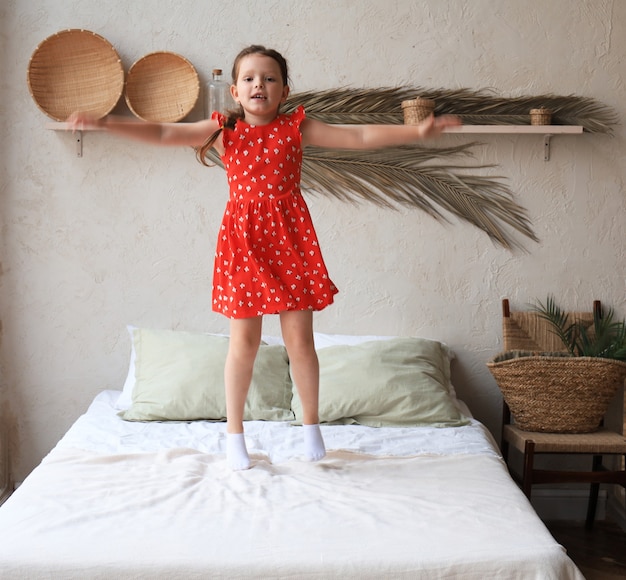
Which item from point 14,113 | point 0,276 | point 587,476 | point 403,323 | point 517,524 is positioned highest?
point 14,113

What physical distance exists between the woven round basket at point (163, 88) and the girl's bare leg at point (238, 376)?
1198 millimetres

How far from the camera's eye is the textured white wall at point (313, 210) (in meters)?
3.38

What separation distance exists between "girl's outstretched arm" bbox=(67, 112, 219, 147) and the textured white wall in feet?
3.18

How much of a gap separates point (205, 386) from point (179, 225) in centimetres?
75

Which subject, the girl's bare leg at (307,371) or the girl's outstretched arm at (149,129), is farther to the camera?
the girl's bare leg at (307,371)

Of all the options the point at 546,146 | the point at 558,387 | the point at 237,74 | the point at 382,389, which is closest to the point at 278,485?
the point at 382,389

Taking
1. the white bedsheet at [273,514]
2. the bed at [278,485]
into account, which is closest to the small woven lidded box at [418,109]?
the bed at [278,485]

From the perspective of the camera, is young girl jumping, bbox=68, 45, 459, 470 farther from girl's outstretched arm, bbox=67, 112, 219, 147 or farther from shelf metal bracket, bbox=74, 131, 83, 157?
shelf metal bracket, bbox=74, 131, 83, 157

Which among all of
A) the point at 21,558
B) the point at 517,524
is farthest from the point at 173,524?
the point at 517,524

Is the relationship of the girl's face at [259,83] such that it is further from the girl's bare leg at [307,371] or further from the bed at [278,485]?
the bed at [278,485]

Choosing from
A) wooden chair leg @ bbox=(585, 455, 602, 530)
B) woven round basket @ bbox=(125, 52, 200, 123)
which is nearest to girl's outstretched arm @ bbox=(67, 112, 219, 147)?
woven round basket @ bbox=(125, 52, 200, 123)

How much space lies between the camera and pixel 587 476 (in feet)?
9.91

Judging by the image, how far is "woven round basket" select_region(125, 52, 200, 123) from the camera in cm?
331

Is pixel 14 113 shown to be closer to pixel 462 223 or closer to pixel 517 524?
pixel 462 223
